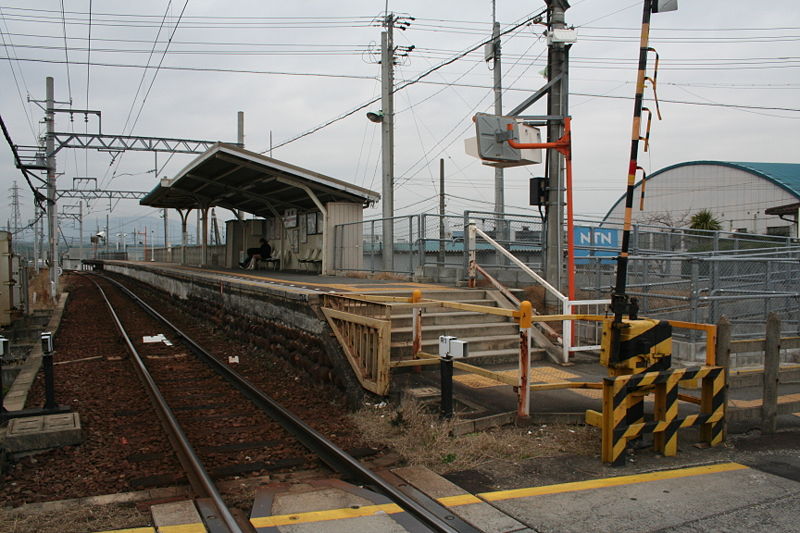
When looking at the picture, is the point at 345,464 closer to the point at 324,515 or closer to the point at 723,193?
the point at 324,515

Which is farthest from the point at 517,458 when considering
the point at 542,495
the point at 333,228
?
the point at 333,228

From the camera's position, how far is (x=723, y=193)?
46.7 meters

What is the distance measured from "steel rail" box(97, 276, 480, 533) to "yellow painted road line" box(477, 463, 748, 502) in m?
0.50

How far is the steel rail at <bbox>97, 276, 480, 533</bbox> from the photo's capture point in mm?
4270

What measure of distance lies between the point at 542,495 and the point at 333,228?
583 inches

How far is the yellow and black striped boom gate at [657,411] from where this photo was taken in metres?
5.31

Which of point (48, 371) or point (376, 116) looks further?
point (376, 116)

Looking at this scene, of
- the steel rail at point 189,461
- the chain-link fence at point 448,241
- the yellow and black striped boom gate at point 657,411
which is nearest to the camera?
the steel rail at point 189,461

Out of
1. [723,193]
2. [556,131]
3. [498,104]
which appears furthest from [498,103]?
[723,193]

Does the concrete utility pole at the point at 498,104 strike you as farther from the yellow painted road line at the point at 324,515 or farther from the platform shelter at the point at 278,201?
the yellow painted road line at the point at 324,515

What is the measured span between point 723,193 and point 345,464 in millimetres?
48622

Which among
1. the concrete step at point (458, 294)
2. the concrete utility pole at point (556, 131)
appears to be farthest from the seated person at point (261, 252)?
the concrete utility pole at point (556, 131)

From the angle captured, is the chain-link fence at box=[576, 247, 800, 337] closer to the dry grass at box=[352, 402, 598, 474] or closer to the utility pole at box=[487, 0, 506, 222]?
the dry grass at box=[352, 402, 598, 474]

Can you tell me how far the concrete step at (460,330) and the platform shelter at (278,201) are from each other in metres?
8.88
